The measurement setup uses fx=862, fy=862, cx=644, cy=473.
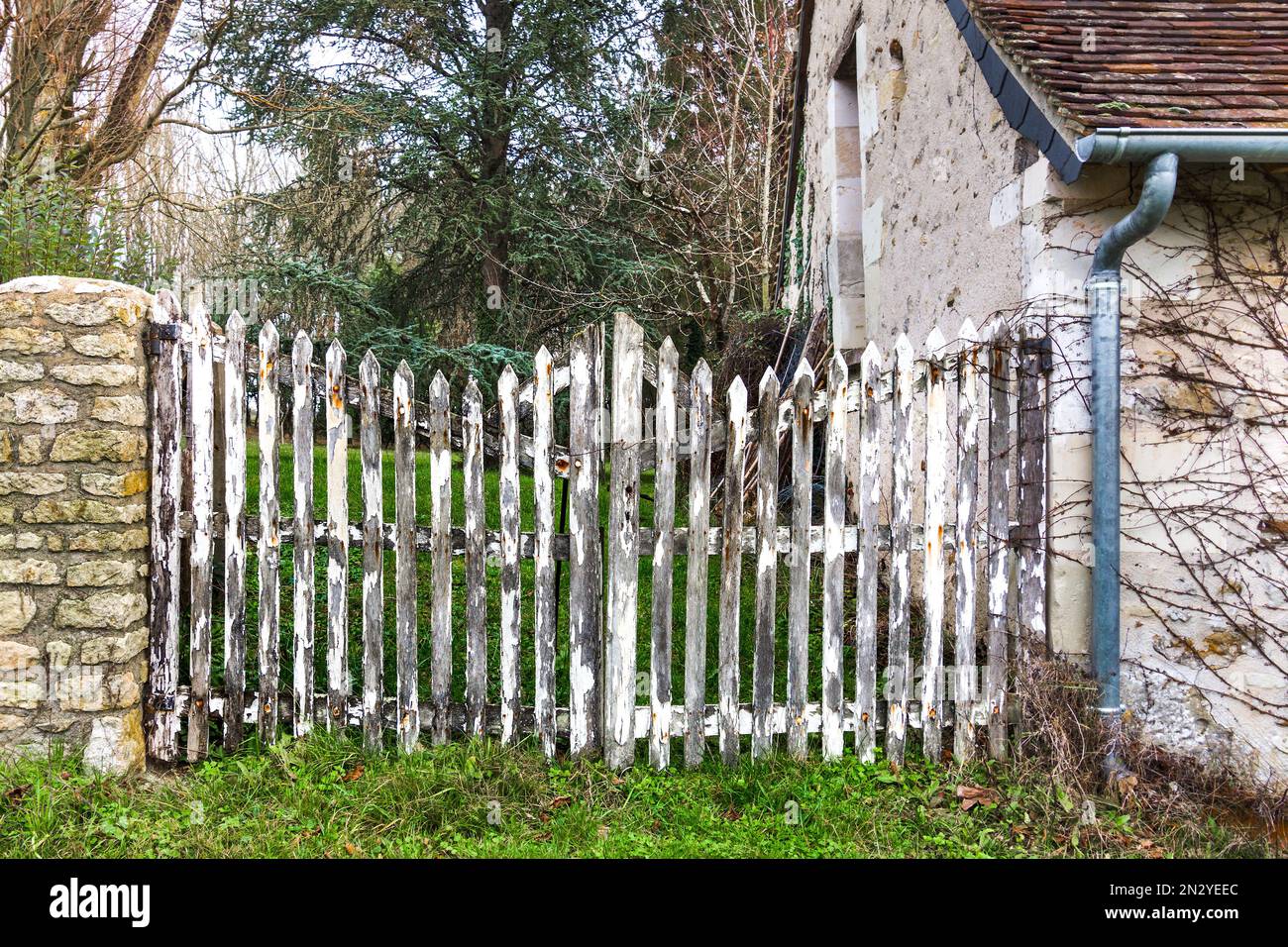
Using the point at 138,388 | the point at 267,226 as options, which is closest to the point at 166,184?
the point at 267,226

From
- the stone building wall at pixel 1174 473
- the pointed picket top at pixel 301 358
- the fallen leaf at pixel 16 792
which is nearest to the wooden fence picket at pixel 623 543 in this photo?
the pointed picket top at pixel 301 358

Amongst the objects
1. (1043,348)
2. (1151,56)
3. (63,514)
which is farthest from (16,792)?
(1151,56)

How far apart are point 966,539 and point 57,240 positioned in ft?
16.2

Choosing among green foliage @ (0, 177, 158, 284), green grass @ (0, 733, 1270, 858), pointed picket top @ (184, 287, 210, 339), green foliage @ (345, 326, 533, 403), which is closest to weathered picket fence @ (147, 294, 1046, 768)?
pointed picket top @ (184, 287, 210, 339)

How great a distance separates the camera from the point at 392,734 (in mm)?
3600

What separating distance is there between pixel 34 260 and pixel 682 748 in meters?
4.30

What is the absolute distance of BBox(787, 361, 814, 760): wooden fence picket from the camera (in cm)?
351

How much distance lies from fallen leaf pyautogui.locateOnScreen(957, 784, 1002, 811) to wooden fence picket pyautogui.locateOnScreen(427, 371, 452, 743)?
2.05 meters

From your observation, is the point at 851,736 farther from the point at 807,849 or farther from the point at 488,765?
the point at 488,765

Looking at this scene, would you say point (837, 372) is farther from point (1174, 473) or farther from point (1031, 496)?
point (1174, 473)

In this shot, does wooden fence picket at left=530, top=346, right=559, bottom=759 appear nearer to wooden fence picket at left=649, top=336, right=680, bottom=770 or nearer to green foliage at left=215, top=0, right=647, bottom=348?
wooden fence picket at left=649, top=336, right=680, bottom=770

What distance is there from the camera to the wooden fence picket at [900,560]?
3508 millimetres

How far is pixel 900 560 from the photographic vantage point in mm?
3570

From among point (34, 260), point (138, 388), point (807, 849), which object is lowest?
point (807, 849)
